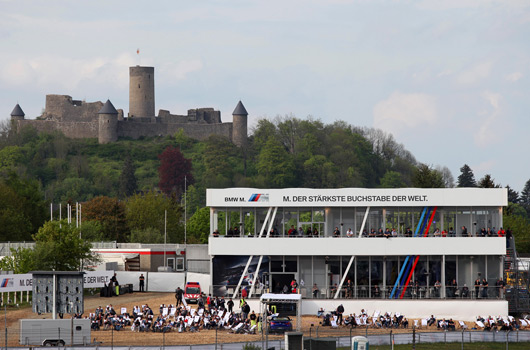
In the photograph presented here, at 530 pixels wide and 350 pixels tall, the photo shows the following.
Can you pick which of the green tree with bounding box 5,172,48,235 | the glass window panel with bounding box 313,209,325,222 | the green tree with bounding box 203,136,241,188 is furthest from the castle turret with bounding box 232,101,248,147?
the glass window panel with bounding box 313,209,325,222

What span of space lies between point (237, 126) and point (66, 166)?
3354 cm

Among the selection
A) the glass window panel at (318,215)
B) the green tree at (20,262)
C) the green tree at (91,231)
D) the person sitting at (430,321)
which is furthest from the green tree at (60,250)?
the person sitting at (430,321)

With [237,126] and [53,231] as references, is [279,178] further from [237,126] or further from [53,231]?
[53,231]

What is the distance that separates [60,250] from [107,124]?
125778mm

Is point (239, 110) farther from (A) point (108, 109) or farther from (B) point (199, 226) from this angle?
(B) point (199, 226)

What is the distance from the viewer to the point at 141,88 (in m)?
192

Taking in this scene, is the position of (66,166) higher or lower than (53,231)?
higher

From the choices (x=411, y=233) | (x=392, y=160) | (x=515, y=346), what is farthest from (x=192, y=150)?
(x=515, y=346)

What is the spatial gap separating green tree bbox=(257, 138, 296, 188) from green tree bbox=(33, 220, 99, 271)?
111m

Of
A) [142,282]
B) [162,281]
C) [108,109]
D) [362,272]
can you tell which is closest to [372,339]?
[362,272]

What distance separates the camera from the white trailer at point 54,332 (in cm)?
3825

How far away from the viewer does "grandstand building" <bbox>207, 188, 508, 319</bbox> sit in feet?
171

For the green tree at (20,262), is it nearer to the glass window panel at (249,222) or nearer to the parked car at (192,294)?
the parked car at (192,294)

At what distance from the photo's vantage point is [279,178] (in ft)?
580
